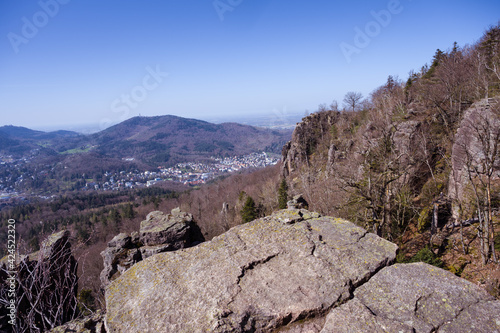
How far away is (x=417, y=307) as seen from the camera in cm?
384

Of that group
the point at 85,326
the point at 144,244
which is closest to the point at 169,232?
the point at 144,244

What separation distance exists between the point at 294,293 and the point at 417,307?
6.38ft

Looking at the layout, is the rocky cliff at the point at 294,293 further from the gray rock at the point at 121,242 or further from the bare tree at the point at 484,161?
the gray rock at the point at 121,242

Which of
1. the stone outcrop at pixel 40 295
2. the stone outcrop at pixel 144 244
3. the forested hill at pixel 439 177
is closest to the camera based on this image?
the stone outcrop at pixel 40 295

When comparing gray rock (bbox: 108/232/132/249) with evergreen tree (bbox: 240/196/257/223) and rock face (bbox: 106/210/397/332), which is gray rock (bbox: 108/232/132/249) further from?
evergreen tree (bbox: 240/196/257/223)

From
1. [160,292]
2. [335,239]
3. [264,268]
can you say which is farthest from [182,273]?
[335,239]

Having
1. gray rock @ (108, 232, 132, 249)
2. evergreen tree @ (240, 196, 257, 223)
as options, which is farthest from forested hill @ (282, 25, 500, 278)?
gray rock @ (108, 232, 132, 249)

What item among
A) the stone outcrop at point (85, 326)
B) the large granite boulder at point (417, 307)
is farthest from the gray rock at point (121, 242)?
the large granite boulder at point (417, 307)

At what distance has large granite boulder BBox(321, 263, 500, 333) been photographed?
11.6 ft

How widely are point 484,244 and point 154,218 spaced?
Result: 72.2ft

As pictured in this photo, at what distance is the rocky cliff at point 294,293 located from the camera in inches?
147

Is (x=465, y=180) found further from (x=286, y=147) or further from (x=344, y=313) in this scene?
(x=286, y=147)

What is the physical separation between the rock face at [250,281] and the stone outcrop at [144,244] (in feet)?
46.8

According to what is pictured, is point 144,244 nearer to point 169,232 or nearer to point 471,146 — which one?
point 169,232
